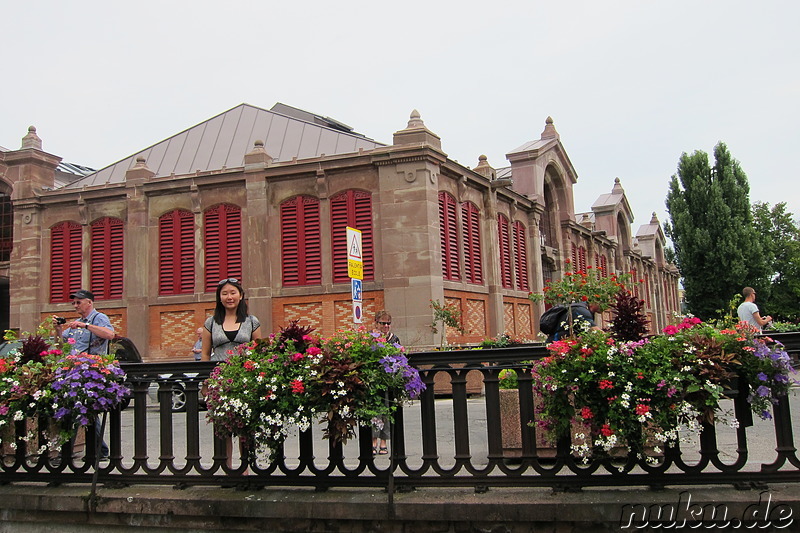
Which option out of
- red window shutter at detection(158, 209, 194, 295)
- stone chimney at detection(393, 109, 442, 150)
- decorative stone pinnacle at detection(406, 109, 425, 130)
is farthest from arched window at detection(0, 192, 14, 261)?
decorative stone pinnacle at detection(406, 109, 425, 130)

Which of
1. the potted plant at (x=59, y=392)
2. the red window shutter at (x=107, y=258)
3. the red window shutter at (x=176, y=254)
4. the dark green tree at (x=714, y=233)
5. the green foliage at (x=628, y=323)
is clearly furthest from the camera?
A: the dark green tree at (x=714, y=233)

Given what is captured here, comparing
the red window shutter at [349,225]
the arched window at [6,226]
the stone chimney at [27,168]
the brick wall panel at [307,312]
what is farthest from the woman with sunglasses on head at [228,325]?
the arched window at [6,226]

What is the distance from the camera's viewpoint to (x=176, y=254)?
21297mm

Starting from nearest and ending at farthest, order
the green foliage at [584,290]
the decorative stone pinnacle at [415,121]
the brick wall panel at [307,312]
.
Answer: the green foliage at [584,290] < the decorative stone pinnacle at [415,121] < the brick wall panel at [307,312]

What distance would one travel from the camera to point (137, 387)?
20.1ft

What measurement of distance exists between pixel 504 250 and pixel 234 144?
33.9ft

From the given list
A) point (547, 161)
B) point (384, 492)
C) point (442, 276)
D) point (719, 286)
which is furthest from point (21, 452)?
point (719, 286)

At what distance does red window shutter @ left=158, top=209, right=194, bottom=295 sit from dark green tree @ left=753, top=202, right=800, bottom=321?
40.7m

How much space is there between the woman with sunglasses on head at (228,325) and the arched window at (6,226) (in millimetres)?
20314

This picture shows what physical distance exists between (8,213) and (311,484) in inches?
896

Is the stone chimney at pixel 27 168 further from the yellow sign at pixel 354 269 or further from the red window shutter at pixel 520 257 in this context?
the red window shutter at pixel 520 257

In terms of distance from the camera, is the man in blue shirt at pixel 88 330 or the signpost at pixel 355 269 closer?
the man in blue shirt at pixel 88 330

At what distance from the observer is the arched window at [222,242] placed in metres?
20.8

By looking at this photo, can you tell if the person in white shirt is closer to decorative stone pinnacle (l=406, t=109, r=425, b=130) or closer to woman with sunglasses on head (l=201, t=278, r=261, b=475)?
decorative stone pinnacle (l=406, t=109, r=425, b=130)
